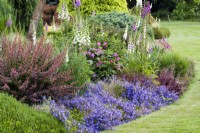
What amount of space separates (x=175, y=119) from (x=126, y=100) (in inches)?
44.9

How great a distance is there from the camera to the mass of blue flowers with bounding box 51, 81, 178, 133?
631cm

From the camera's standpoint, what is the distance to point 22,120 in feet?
17.2

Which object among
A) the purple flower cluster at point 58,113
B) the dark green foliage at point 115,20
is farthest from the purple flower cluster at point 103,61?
the dark green foliage at point 115,20

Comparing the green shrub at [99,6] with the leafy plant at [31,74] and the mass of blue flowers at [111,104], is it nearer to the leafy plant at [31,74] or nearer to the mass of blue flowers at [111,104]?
the mass of blue flowers at [111,104]

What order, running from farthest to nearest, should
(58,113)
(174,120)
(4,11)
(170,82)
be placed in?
(4,11)
(170,82)
(174,120)
(58,113)

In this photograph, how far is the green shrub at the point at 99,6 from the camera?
19320mm

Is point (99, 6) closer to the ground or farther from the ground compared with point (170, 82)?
farther from the ground

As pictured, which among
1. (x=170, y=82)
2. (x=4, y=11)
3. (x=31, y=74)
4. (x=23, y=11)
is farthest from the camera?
(x=23, y=11)

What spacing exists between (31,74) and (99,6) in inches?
548

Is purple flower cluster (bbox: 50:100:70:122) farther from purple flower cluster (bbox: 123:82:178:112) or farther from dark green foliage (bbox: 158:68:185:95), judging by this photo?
dark green foliage (bbox: 158:68:185:95)

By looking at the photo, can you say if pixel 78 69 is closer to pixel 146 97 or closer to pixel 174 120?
Result: pixel 146 97

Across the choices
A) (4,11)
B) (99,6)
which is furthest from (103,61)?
(99,6)

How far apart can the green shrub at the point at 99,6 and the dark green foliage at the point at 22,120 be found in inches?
544

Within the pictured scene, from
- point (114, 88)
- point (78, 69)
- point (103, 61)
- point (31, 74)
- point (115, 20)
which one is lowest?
point (114, 88)
